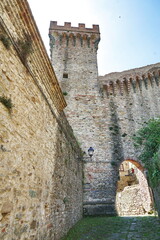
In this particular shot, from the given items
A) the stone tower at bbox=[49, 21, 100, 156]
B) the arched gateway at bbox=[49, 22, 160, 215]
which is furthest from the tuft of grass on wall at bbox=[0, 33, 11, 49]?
the stone tower at bbox=[49, 21, 100, 156]

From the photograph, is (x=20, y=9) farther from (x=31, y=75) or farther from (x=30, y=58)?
(x=31, y=75)

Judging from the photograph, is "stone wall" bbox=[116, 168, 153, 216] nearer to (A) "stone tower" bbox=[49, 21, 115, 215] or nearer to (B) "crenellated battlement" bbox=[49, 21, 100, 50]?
(A) "stone tower" bbox=[49, 21, 115, 215]

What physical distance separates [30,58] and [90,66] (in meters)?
10.5

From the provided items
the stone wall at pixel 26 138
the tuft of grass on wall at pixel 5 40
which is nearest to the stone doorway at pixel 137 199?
the stone wall at pixel 26 138

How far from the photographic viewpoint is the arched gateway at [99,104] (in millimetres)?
8868

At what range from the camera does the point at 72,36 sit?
13.9 meters

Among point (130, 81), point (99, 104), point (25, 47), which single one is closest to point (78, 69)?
point (99, 104)

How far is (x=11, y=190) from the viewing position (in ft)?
6.78

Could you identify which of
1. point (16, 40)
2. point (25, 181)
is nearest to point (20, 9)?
point (16, 40)

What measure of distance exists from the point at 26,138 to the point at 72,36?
44.9 feet

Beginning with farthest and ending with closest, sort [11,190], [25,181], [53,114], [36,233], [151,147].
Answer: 1. [151,147]
2. [53,114]
3. [36,233]
4. [25,181]
5. [11,190]

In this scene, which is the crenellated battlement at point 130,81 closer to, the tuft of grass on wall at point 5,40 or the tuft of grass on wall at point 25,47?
the tuft of grass on wall at point 25,47

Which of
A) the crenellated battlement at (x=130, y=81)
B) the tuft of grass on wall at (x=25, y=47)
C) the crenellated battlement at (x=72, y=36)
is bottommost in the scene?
the tuft of grass on wall at (x=25, y=47)

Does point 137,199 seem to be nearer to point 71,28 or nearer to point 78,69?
point 78,69
